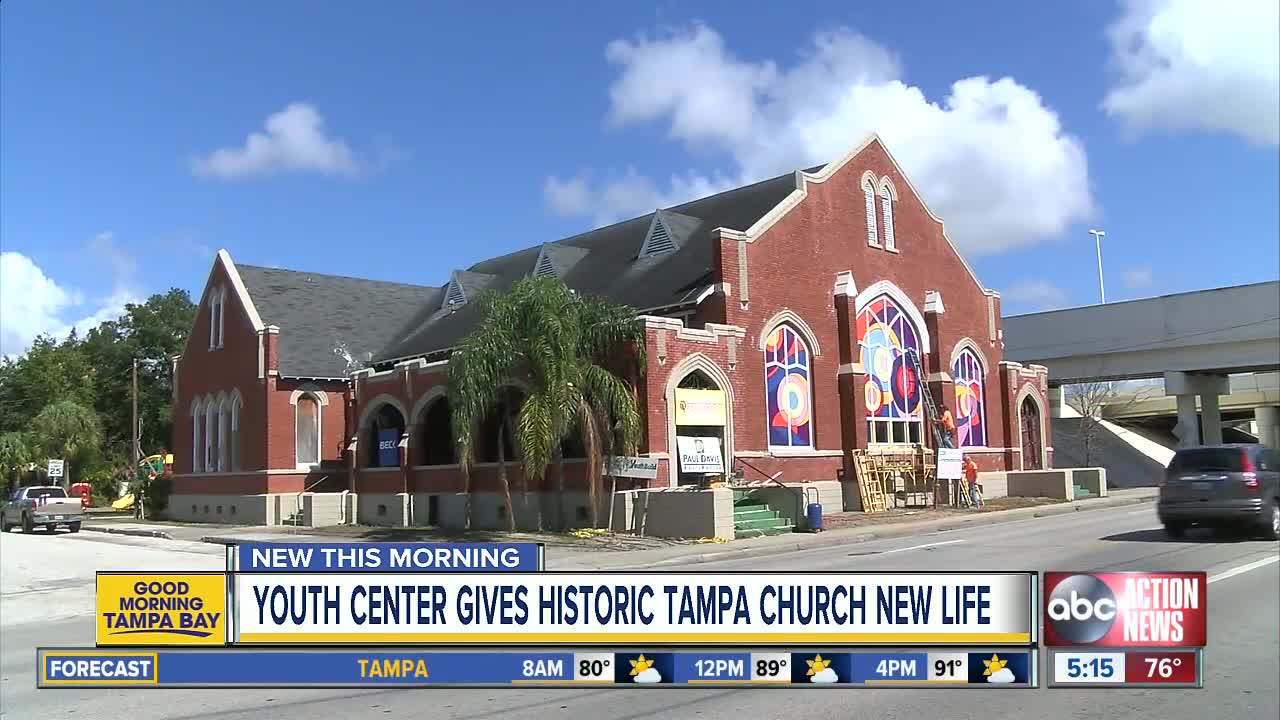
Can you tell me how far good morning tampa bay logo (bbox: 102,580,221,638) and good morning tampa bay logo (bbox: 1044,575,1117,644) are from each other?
9.58 ft

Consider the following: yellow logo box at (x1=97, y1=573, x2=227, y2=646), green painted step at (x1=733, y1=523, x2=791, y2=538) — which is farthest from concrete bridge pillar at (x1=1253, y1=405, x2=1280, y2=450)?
yellow logo box at (x1=97, y1=573, x2=227, y2=646)

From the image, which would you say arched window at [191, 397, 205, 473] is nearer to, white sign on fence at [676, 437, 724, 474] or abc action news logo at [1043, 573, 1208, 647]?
white sign on fence at [676, 437, 724, 474]

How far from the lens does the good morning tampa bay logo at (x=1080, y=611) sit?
11.3 ft

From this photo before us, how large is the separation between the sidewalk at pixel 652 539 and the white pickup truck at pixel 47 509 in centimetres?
266

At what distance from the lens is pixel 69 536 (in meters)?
35.7

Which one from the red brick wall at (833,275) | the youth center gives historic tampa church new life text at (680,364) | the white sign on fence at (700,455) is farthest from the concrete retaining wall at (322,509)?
the red brick wall at (833,275)

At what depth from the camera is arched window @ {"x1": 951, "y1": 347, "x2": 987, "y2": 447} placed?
38.8 m

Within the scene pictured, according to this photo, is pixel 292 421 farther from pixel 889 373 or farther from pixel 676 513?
pixel 889 373

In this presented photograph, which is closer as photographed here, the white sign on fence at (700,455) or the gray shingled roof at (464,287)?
the white sign on fence at (700,455)

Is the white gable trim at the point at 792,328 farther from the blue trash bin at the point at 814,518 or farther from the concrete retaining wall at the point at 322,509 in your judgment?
the concrete retaining wall at the point at 322,509

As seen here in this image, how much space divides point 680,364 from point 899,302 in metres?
12.5

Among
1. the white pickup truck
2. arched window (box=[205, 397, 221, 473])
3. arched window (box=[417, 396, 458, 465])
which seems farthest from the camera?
arched window (box=[205, 397, 221, 473])

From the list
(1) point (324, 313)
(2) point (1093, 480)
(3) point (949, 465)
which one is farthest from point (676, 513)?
(2) point (1093, 480)

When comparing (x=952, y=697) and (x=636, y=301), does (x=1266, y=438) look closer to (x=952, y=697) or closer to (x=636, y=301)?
(x=636, y=301)
